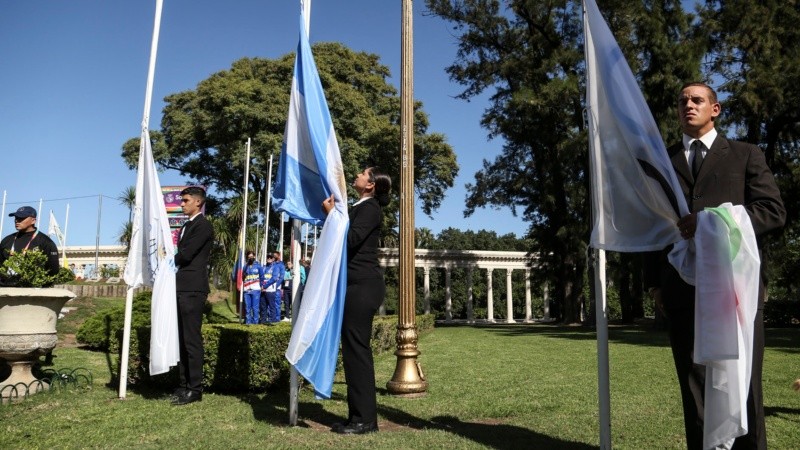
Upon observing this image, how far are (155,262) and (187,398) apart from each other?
5.16ft

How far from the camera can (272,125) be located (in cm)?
3350

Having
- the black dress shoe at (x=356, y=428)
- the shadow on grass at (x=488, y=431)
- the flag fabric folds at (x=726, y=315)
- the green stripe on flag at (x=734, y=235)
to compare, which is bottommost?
the shadow on grass at (x=488, y=431)

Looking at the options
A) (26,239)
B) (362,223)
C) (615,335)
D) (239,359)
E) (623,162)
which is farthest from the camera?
(615,335)

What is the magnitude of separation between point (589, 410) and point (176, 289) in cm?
461

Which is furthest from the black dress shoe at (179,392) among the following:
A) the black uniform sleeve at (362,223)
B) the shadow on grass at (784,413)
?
the shadow on grass at (784,413)

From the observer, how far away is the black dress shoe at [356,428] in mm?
5200

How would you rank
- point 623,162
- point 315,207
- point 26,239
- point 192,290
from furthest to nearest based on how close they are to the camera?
point 26,239
point 192,290
point 315,207
point 623,162

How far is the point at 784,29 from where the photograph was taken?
20.9 meters

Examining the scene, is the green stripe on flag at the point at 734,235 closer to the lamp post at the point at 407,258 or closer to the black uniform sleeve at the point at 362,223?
the black uniform sleeve at the point at 362,223

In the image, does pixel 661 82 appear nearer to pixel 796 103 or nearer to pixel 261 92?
pixel 796 103

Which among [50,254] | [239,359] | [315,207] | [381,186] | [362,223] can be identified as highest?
[381,186]

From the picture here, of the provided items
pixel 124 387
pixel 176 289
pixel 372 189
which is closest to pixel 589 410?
pixel 372 189

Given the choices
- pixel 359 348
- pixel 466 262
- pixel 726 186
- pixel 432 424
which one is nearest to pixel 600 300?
pixel 726 186

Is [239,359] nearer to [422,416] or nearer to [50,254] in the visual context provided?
[422,416]
